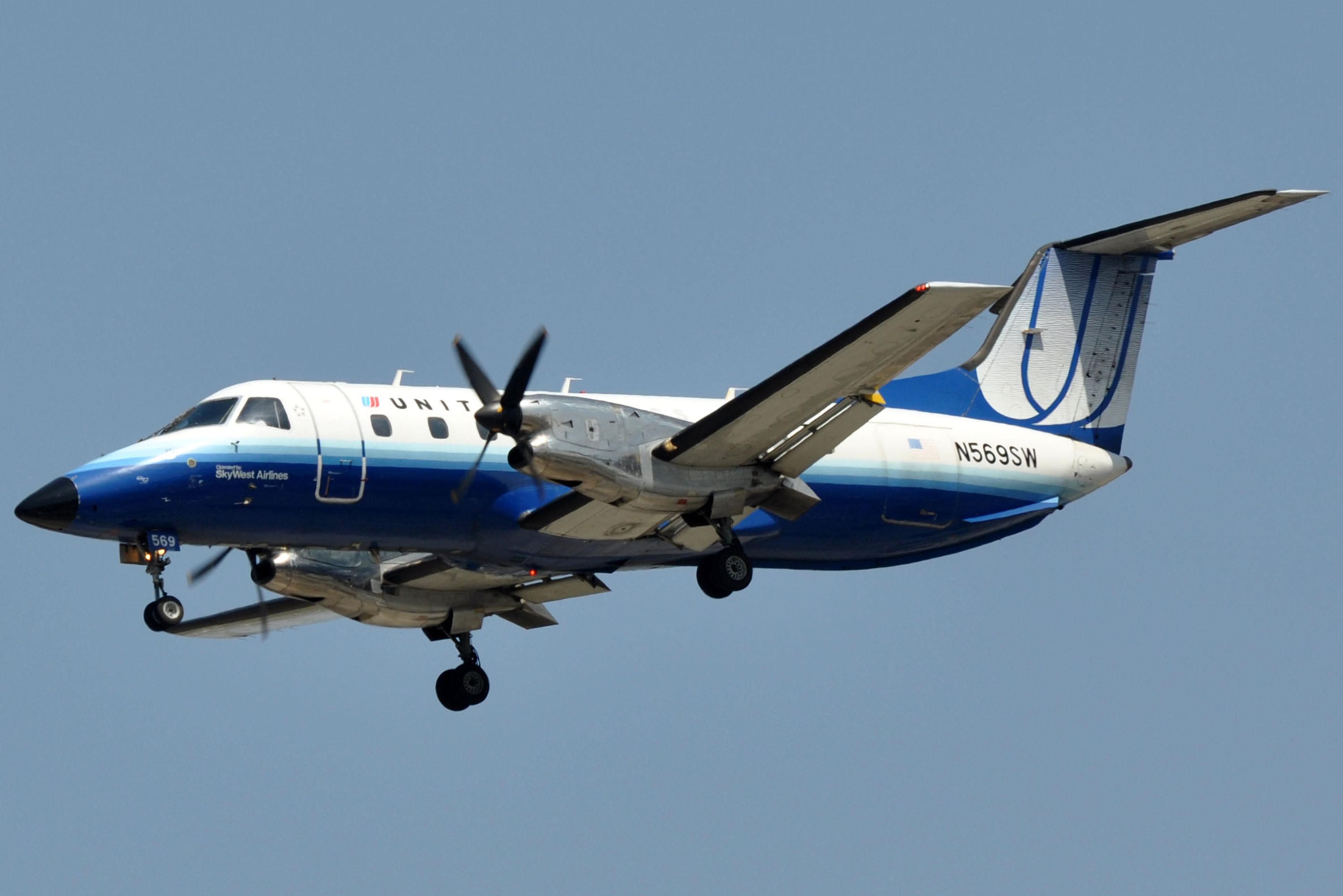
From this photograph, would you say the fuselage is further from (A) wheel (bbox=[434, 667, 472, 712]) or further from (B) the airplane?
(A) wheel (bbox=[434, 667, 472, 712])

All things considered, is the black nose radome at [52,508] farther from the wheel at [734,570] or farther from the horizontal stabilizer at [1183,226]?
Answer: the horizontal stabilizer at [1183,226]

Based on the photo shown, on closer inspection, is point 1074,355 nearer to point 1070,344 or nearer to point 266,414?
point 1070,344

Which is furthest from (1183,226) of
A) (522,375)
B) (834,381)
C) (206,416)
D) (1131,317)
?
(206,416)

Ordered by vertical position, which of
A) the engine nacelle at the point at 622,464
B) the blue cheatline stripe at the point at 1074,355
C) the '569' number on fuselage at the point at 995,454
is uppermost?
the blue cheatline stripe at the point at 1074,355

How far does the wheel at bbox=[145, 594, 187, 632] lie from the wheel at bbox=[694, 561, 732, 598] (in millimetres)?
5600

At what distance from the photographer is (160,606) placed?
19.4 metres

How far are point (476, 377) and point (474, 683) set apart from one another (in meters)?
6.06

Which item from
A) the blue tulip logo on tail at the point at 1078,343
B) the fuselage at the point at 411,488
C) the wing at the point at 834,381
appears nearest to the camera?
the wing at the point at 834,381

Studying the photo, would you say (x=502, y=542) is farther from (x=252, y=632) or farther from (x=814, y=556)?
(x=252, y=632)

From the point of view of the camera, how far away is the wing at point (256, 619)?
2488cm

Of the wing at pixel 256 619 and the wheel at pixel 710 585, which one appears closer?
the wheel at pixel 710 585

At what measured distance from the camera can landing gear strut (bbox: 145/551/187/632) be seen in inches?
761

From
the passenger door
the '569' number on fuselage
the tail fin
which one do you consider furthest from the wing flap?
the tail fin

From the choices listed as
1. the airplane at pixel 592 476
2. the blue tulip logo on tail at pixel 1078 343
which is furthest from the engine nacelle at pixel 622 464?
the blue tulip logo on tail at pixel 1078 343
